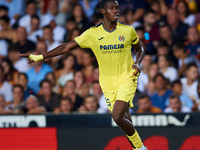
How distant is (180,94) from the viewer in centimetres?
778

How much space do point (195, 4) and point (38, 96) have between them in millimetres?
4458

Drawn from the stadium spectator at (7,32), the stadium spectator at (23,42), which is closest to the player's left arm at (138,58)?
the stadium spectator at (23,42)

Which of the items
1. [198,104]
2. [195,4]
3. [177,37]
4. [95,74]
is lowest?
[198,104]

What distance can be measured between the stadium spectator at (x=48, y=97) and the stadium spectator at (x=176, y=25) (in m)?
3.08

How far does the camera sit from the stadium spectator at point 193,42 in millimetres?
8445

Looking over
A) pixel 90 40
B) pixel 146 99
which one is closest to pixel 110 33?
pixel 90 40

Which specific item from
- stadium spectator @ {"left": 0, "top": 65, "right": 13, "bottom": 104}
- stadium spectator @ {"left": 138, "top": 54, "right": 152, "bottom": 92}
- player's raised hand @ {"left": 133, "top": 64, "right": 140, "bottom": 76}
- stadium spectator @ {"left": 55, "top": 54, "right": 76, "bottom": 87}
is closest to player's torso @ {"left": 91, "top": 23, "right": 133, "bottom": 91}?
player's raised hand @ {"left": 133, "top": 64, "right": 140, "bottom": 76}

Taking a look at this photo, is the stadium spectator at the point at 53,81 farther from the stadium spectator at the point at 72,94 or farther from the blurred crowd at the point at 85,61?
the stadium spectator at the point at 72,94

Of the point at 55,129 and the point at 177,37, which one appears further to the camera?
the point at 177,37

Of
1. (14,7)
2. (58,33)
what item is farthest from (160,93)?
(14,7)

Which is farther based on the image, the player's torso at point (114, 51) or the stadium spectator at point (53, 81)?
the stadium spectator at point (53, 81)

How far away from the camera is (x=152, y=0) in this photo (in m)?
9.62

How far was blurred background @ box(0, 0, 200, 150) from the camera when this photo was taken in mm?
5988

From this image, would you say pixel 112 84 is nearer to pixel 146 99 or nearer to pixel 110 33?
pixel 110 33
